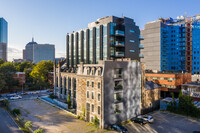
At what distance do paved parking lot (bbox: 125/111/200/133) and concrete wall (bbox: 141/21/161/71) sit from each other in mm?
69713

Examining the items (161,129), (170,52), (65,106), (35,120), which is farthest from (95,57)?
(170,52)

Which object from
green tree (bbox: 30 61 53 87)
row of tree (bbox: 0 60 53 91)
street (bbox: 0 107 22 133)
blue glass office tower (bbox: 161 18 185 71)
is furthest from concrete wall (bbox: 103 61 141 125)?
blue glass office tower (bbox: 161 18 185 71)

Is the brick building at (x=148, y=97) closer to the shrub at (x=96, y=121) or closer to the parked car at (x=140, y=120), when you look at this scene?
the parked car at (x=140, y=120)

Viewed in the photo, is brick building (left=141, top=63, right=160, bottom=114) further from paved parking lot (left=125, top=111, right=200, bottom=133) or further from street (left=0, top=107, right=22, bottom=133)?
street (left=0, top=107, right=22, bottom=133)

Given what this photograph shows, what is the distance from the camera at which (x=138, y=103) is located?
4219cm

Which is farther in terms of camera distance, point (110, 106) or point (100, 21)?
point (100, 21)

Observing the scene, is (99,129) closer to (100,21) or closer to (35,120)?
(35,120)

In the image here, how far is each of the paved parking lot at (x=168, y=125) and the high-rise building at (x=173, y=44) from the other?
71.0 m

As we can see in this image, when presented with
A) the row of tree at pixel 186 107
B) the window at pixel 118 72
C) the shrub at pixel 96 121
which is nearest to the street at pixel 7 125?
the shrub at pixel 96 121

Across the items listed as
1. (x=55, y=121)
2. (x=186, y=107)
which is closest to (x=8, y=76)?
(x=55, y=121)

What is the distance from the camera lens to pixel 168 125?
117 feet

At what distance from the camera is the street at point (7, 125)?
109 feet

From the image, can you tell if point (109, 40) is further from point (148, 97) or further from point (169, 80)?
point (169, 80)

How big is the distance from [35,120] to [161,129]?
30512mm
